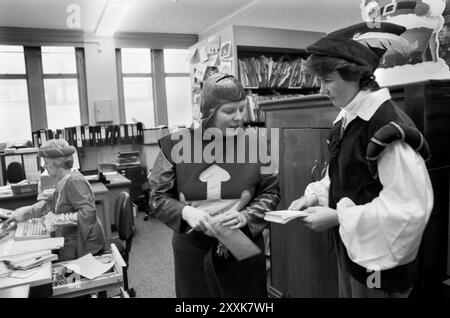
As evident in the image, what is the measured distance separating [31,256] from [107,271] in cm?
33

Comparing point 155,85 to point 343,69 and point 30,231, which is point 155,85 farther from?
point 343,69

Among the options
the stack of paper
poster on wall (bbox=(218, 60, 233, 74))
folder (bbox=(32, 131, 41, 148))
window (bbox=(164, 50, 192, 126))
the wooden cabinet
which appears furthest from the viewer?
window (bbox=(164, 50, 192, 126))

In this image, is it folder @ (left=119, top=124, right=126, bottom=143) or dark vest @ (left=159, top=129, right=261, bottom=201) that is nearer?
dark vest @ (left=159, top=129, right=261, bottom=201)

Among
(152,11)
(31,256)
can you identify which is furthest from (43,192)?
(152,11)

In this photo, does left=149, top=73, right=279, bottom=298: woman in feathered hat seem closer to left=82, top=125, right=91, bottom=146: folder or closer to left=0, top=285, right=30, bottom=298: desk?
left=0, top=285, right=30, bottom=298: desk

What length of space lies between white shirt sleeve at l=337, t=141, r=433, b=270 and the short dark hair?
8.5 inches

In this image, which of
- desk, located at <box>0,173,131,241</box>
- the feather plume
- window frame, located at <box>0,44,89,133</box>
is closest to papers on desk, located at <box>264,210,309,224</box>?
the feather plume

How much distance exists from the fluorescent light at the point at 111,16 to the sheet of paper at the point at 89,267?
2.49 m

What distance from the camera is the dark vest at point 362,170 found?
98 centimetres

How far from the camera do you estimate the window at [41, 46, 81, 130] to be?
16.3 feet

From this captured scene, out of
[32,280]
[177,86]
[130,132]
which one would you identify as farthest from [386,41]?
[177,86]

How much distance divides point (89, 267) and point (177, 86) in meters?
4.59

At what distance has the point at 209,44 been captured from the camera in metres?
3.63

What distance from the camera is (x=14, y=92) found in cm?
477
